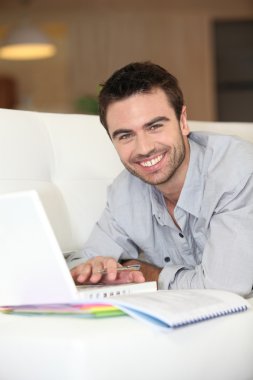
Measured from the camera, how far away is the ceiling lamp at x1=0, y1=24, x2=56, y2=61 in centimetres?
616

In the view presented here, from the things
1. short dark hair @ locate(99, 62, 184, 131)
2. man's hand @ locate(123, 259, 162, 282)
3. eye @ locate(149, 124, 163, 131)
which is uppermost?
short dark hair @ locate(99, 62, 184, 131)

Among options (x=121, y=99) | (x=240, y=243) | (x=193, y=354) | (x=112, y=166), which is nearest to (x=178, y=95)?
(x=121, y=99)

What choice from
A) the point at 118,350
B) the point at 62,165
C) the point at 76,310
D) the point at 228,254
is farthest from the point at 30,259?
the point at 62,165

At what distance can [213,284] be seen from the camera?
69.5 inches

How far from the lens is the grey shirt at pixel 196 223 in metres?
1.77

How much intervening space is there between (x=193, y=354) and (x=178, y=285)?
51 cm

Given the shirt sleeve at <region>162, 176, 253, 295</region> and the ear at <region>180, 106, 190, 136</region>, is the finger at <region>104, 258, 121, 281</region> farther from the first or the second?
the ear at <region>180, 106, 190, 136</region>

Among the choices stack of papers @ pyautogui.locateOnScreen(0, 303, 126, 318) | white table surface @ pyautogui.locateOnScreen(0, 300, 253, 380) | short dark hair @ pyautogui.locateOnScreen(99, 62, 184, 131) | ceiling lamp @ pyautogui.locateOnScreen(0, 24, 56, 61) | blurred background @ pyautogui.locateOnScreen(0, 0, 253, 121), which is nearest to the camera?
white table surface @ pyautogui.locateOnScreen(0, 300, 253, 380)

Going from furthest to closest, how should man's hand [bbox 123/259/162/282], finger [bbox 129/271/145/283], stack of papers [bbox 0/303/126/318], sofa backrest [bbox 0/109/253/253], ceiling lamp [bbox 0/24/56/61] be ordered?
ceiling lamp [bbox 0/24/56/61]
sofa backrest [bbox 0/109/253/253]
man's hand [bbox 123/259/162/282]
finger [bbox 129/271/145/283]
stack of papers [bbox 0/303/126/318]

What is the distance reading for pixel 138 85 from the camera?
2.05m

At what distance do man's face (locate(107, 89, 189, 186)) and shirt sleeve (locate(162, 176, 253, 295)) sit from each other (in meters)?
0.25

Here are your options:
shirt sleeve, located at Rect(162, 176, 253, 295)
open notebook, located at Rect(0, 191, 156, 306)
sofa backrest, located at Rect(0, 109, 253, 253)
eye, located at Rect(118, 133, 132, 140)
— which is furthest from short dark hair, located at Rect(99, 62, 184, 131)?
open notebook, located at Rect(0, 191, 156, 306)

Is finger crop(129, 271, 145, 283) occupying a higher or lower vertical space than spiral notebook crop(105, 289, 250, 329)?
lower

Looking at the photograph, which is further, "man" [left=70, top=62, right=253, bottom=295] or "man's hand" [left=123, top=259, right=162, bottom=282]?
"man's hand" [left=123, top=259, right=162, bottom=282]
